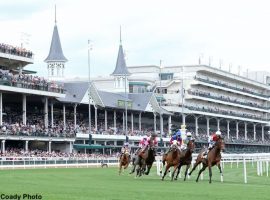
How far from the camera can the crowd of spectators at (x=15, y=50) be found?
169ft

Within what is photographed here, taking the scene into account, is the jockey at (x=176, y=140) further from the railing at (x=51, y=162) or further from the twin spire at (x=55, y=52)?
the twin spire at (x=55, y=52)

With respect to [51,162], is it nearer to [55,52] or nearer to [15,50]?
[15,50]

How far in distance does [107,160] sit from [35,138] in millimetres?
6194

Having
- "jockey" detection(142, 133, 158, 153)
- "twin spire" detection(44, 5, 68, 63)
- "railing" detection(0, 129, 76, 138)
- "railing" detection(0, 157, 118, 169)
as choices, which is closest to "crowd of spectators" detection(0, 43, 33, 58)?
"railing" detection(0, 129, 76, 138)

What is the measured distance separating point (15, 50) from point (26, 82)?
2.76 meters

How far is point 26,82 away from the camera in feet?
173

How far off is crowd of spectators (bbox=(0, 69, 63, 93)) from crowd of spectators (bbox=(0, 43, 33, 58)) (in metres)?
1.63

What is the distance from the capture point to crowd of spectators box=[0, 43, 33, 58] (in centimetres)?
5140

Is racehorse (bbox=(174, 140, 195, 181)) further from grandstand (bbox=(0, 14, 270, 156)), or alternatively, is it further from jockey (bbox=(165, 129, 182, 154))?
grandstand (bbox=(0, 14, 270, 156))

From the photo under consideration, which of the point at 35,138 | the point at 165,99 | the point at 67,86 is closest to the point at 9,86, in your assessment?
the point at 35,138

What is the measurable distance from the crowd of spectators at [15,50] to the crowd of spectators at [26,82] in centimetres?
163

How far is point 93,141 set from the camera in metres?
65.2

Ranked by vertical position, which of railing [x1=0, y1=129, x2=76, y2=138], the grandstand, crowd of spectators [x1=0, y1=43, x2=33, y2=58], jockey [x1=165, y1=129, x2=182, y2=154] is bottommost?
jockey [x1=165, y1=129, x2=182, y2=154]

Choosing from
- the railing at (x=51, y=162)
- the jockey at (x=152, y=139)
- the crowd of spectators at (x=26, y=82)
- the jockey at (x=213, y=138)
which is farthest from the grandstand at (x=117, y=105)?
the jockey at (x=213, y=138)
